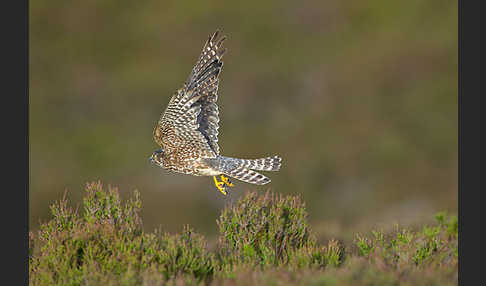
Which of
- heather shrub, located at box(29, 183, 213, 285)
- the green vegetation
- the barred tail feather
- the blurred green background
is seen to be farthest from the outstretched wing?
the blurred green background

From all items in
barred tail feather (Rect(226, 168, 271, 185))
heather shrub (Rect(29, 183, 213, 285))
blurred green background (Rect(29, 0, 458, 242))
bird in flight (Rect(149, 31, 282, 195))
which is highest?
blurred green background (Rect(29, 0, 458, 242))

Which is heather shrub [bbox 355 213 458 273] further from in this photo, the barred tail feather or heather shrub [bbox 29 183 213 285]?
heather shrub [bbox 29 183 213 285]

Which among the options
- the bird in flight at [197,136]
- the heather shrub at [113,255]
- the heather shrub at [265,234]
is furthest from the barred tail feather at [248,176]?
the heather shrub at [113,255]

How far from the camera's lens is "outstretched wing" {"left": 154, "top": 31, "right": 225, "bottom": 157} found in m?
8.45

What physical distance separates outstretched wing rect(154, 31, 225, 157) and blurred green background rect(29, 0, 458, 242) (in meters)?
13.0

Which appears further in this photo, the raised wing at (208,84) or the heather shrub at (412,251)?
the raised wing at (208,84)

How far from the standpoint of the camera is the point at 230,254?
7.64 meters

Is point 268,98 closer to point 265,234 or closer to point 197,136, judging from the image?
point 197,136

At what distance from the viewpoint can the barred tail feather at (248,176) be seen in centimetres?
807

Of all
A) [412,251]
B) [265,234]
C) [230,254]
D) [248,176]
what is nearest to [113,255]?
[230,254]

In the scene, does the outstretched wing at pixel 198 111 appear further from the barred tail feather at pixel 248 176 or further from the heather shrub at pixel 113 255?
the heather shrub at pixel 113 255

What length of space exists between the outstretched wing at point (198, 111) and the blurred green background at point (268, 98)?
13.0 meters

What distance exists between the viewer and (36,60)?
31.5 meters

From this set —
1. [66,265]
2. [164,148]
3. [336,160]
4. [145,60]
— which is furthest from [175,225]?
[66,265]
